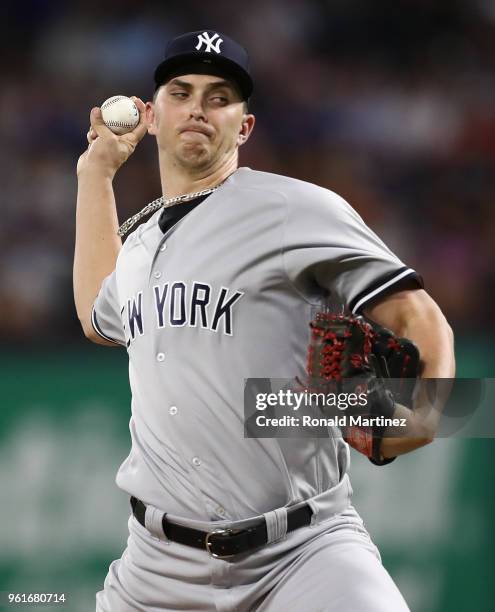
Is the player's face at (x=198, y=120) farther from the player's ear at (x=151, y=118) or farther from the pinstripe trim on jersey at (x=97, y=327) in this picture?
the pinstripe trim on jersey at (x=97, y=327)

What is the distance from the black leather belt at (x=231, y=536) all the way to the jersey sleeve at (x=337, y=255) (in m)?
0.43

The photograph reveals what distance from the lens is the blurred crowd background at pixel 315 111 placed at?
4242 mm

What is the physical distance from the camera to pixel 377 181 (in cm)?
443

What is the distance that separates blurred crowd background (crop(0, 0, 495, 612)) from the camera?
10.9 feet

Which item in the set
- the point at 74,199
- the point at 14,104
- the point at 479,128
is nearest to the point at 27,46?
the point at 14,104

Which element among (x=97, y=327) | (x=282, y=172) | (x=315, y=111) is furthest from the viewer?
(x=315, y=111)

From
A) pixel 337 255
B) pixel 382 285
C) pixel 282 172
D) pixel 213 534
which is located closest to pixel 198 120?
pixel 337 255

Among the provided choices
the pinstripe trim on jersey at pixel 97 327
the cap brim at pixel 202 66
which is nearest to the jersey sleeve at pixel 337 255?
the cap brim at pixel 202 66

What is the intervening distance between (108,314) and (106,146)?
1.63 ft

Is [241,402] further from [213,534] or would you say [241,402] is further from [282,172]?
[282,172]

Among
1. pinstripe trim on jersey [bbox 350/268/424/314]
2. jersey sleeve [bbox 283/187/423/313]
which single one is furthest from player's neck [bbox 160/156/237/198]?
pinstripe trim on jersey [bbox 350/268/424/314]

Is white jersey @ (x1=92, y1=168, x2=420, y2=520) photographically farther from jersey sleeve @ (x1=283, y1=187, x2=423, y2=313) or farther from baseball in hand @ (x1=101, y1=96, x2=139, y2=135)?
baseball in hand @ (x1=101, y1=96, x2=139, y2=135)

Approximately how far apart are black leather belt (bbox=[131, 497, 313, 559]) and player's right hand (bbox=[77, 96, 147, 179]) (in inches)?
41.6

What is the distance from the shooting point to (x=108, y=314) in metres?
2.36
